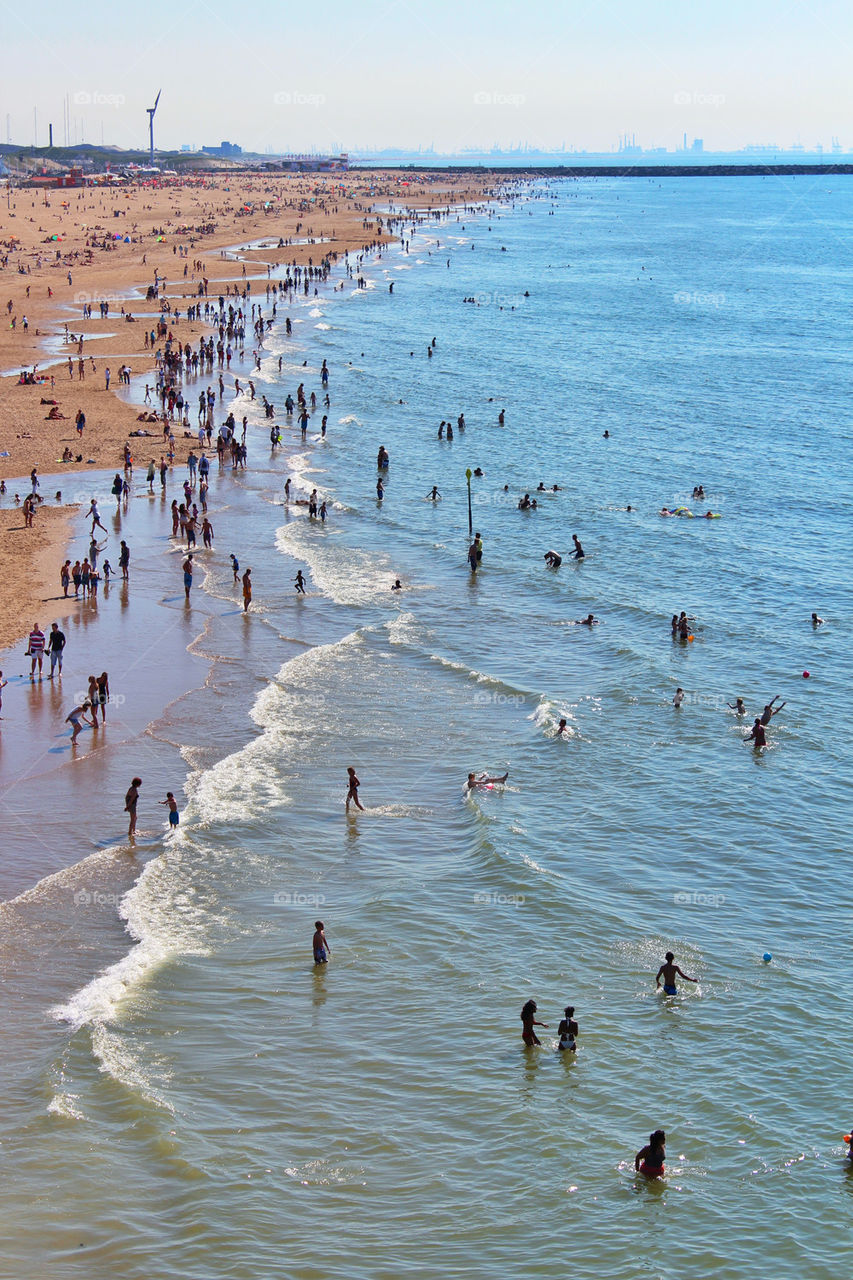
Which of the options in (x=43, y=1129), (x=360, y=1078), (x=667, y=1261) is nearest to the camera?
(x=667, y=1261)

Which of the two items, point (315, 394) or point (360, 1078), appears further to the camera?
point (315, 394)

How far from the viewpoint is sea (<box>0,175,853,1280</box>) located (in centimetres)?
1590

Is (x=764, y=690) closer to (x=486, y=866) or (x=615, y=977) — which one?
(x=486, y=866)

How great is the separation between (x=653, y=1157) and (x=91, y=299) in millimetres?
93757

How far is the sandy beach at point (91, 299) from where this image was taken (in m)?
45.6

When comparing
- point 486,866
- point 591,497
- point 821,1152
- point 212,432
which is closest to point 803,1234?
point 821,1152

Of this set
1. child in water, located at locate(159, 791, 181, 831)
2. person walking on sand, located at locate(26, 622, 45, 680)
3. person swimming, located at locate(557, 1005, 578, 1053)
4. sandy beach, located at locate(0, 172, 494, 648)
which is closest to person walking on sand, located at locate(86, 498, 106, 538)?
sandy beach, located at locate(0, 172, 494, 648)

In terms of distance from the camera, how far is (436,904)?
23047 mm

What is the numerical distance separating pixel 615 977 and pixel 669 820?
6356 millimetres

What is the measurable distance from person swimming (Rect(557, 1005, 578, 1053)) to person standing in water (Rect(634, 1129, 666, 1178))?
2.46 m

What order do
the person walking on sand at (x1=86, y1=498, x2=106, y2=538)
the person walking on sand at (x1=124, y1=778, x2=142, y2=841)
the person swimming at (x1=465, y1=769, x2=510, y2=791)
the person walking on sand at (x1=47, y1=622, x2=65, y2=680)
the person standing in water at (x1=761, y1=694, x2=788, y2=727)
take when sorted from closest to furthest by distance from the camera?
the person walking on sand at (x1=124, y1=778, x2=142, y2=841) < the person swimming at (x1=465, y1=769, x2=510, y2=791) < the person standing in water at (x1=761, y1=694, x2=788, y2=727) < the person walking on sand at (x1=47, y1=622, x2=65, y2=680) < the person walking on sand at (x1=86, y1=498, x2=106, y2=538)

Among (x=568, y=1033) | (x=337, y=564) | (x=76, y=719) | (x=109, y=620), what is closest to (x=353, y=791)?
(x=76, y=719)

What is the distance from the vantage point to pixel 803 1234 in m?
15.8

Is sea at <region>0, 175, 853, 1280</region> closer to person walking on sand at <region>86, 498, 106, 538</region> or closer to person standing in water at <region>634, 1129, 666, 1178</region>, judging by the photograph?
person standing in water at <region>634, 1129, 666, 1178</region>
